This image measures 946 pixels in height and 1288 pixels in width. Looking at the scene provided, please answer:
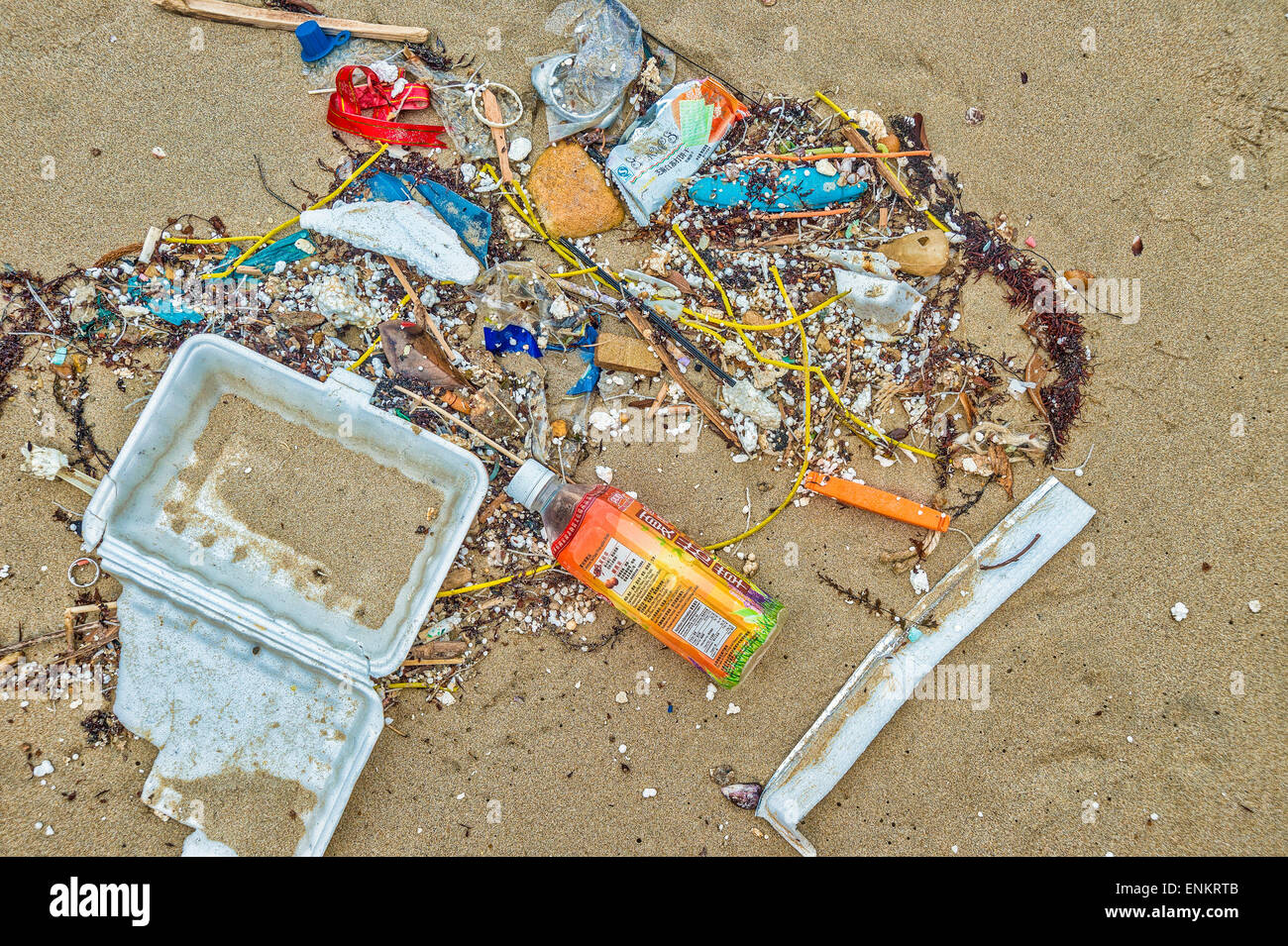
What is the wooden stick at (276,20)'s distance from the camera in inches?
97.9

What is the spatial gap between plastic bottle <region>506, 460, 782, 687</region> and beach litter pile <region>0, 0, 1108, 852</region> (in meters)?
0.09

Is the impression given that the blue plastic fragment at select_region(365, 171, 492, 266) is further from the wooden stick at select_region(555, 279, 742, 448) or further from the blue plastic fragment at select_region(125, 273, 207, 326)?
the blue plastic fragment at select_region(125, 273, 207, 326)

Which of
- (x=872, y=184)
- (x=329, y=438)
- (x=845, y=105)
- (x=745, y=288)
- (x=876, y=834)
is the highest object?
(x=845, y=105)

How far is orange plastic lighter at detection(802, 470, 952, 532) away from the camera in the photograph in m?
2.50

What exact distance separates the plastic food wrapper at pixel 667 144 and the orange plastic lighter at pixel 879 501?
118 centimetres

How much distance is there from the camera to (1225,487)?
2.50 metres

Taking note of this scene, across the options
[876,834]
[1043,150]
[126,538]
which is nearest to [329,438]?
[126,538]

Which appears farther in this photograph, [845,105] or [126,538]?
[845,105]

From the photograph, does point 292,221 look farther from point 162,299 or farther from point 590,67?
point 590,67

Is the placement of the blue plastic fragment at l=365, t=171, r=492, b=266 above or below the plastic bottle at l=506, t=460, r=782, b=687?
above

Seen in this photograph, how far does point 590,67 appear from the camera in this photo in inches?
98.7

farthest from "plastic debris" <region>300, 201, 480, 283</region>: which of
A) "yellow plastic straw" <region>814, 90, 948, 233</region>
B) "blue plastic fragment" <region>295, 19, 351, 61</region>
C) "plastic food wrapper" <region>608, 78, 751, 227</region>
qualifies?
"yellow plastic straw" <region>814, 90, 948, 233</region>
